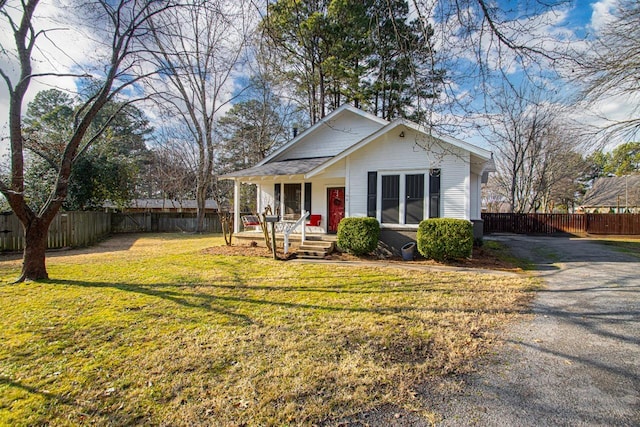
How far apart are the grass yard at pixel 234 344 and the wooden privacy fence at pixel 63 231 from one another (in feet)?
20.6

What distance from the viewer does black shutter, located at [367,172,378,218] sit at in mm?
10594

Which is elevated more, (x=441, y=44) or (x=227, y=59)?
(x=227, y=59)

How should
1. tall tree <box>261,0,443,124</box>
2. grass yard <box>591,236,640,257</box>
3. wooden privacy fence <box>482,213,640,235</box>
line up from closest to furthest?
tall tree <box>261,0,443,124</box> < grass yard <box>591,236,640,257</box> < wooden privacy fence <box>482,213,640,235</box>

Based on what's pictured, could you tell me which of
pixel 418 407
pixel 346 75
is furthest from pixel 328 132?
pixel 418 407

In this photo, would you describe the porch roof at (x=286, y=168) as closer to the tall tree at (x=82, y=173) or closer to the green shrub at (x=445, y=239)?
the green shrub at (x=445, y=239)

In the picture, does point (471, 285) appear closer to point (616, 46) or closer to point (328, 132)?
point (328, 132)

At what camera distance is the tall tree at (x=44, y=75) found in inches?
242

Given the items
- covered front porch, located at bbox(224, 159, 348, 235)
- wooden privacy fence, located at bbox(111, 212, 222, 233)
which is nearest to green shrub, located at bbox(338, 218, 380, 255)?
covered front porch, located at bbox(224, 159, 348, 235)

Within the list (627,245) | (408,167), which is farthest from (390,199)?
(627,245)

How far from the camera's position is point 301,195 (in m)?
13.3

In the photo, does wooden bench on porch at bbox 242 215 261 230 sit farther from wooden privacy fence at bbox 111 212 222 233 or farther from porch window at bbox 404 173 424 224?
wooden privacy fence at bbox 111 212 222 233

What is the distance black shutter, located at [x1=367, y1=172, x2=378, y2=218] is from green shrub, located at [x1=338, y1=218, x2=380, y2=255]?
0.73m

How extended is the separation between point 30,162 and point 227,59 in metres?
13.3

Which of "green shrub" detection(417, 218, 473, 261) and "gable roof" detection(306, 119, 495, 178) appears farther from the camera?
"gable roof" detection(306, 119, 495, 178)
